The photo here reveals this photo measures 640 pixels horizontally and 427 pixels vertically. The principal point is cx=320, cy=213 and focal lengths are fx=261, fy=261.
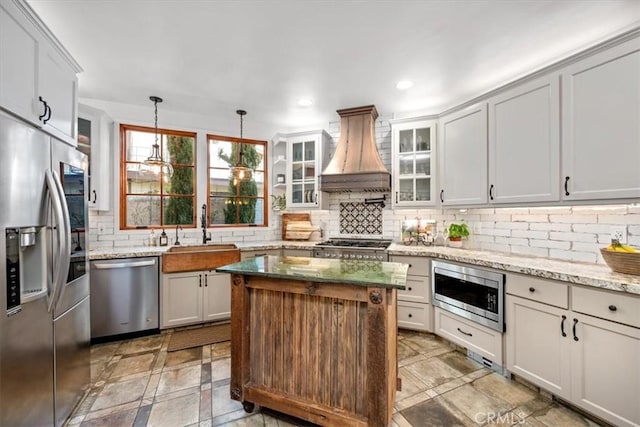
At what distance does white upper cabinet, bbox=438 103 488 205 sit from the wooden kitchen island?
1.53m

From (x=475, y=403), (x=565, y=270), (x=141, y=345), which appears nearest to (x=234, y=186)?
(x=141, y=345)

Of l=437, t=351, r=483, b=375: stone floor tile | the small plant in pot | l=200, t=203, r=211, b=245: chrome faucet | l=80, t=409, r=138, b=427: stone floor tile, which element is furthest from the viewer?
l=200, t=203, r=211, b=245: chrome faucet

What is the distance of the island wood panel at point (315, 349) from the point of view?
1430mm

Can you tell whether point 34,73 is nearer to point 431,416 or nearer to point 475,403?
point 431,416

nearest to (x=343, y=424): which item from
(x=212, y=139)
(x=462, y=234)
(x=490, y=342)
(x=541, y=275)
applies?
(x=490, y=342)

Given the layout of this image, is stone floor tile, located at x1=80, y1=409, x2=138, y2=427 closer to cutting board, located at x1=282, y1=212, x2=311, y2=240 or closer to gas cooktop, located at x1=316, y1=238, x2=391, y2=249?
gas cooktop, located at x1=316, y1=238, x2=391, y2=249

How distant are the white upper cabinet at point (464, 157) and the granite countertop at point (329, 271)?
1.50 metres

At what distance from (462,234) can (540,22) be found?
198 cm

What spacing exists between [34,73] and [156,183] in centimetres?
213

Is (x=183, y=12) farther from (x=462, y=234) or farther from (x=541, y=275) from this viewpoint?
(x=462, y=234)

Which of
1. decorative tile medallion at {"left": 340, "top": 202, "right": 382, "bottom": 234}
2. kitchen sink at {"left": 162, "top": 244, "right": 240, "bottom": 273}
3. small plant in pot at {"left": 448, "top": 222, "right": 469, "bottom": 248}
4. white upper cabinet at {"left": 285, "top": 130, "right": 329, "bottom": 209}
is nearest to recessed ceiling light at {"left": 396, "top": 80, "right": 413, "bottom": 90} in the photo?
white upper cabinet at {"left": 285, "top": 130, "right": 329, "bottom": 209}

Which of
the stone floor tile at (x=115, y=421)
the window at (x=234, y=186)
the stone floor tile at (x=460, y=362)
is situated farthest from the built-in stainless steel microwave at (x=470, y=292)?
the stone floor tile at (x=115, y=421)

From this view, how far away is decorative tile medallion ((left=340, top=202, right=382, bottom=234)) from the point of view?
3.73m

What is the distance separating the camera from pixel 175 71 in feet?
8.32
